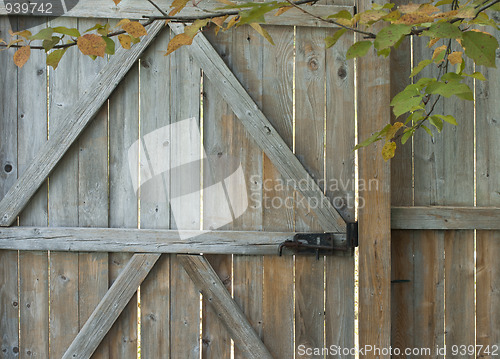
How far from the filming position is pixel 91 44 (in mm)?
934

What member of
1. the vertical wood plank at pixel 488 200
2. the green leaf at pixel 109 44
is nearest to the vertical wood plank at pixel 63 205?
the green leaf at pixel 109 44

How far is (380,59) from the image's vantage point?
2.18 metres

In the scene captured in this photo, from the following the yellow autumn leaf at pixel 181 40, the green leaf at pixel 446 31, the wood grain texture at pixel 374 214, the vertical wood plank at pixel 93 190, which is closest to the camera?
the green leaf at pixel 446 31

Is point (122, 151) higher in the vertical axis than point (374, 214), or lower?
higher

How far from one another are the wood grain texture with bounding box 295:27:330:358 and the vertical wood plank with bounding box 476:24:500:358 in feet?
2.71

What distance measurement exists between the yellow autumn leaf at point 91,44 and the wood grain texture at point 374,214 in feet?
4.97

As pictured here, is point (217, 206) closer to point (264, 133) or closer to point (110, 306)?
point (264, 133)

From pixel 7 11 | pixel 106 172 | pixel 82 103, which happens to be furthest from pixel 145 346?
pixel 7 11

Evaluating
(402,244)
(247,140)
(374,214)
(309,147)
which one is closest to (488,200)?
(402,244)

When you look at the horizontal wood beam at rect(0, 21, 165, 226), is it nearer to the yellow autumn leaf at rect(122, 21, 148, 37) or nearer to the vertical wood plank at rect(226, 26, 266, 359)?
the vertical wood plank at rect(226, 26, 266, 359)

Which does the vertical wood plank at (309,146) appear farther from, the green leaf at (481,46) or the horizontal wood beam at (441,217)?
the green leaf at (481,46)

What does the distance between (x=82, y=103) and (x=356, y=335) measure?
1845 millimetres

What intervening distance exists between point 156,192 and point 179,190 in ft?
0.40

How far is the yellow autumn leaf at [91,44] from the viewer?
3.02 ft
